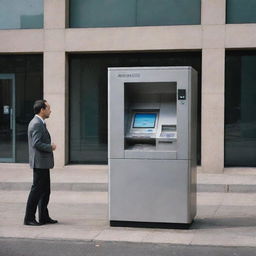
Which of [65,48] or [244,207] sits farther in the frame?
[65,48]

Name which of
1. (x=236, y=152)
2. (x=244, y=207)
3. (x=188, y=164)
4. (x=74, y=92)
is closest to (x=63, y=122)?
(x=74, y=92)

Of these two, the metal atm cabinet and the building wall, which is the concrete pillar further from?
the metal atm cabinet

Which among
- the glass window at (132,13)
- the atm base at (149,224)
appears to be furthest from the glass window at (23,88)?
the atm base at (149,224)

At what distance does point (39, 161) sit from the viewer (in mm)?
8609

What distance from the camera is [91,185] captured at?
12508 millimetres

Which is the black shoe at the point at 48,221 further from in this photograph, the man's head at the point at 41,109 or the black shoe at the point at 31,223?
the man's head at the point at 41,109

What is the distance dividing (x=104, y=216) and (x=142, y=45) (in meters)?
6.09

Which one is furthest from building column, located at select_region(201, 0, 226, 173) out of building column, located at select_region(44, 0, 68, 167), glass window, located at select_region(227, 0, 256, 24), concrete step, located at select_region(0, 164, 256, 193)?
building column, located at select_region(44, 0, 68, 167)

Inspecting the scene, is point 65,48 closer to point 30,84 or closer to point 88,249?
point 30,84

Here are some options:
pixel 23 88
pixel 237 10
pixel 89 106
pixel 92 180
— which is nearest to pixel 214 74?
pixel 237 10

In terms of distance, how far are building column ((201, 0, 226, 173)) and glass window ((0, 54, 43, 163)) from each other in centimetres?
451

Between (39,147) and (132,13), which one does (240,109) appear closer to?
(132,13)

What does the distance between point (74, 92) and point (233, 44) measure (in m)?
4.35

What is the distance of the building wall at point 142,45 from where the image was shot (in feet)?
46.4
